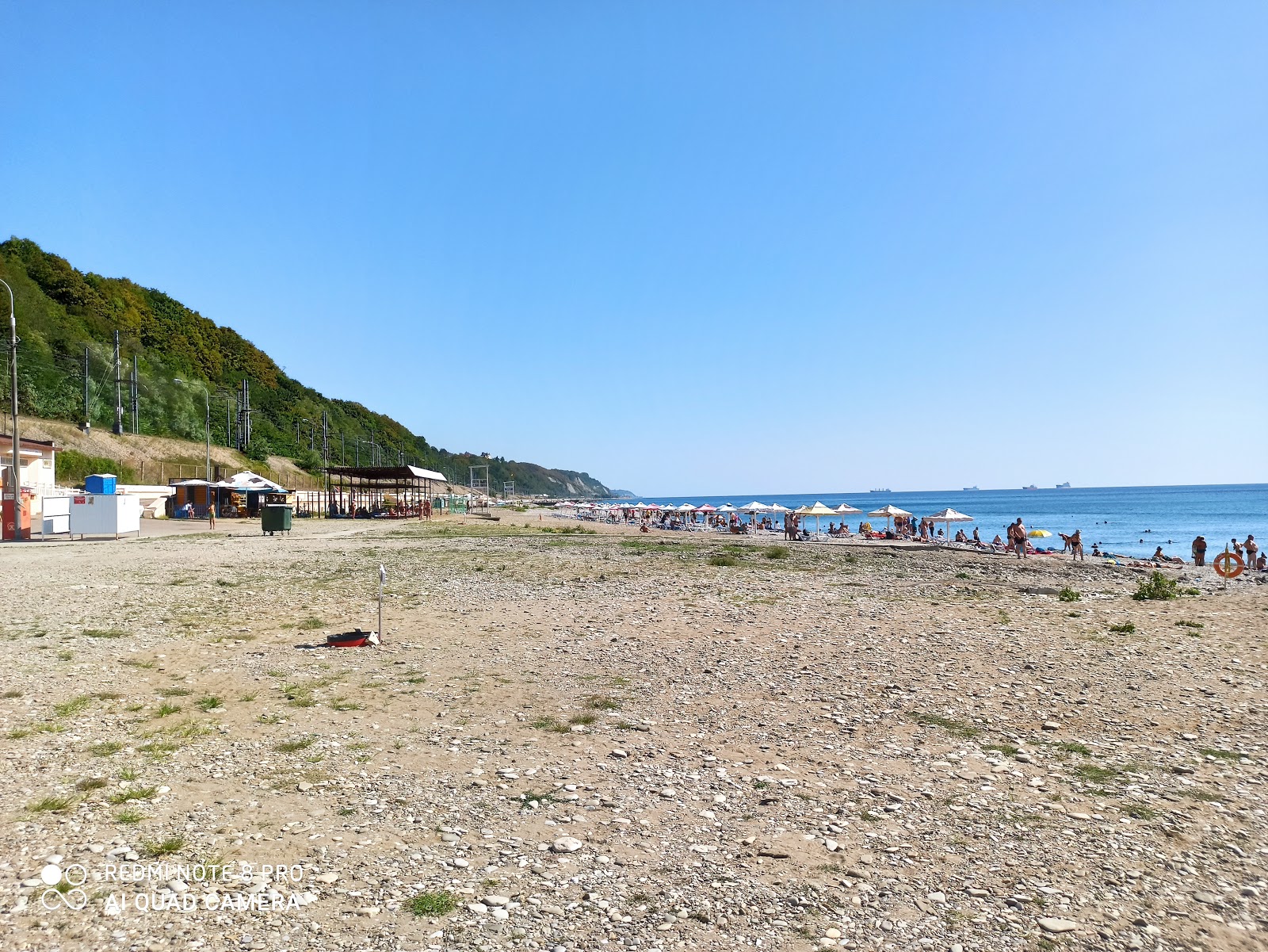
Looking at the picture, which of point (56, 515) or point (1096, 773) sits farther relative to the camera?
point (56, 515)

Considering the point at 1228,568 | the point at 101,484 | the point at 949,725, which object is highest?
the point at 101,484

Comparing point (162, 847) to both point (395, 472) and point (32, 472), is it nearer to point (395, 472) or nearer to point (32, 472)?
point (32, 472)

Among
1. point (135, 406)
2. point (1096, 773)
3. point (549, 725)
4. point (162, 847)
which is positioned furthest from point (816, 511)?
point (135, 406)

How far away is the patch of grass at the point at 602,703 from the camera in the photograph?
9391 millimetres

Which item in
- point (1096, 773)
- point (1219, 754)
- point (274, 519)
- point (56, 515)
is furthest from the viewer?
point (274, 519)

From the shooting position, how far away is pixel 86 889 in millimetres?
4793

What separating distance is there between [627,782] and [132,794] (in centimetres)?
429

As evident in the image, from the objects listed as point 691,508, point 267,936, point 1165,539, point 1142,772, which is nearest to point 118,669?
point 267,936

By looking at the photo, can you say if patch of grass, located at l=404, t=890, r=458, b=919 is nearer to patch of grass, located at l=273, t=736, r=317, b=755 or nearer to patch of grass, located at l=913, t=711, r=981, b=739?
patch of grass, located at l=273, t=736, r=317, b=755

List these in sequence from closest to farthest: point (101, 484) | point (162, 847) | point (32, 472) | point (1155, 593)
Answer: point (162, 847) → point (1155, 593) → point (101, 484) → point (32, 472)

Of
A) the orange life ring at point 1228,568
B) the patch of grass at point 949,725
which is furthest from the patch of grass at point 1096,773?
the orange life ring at point 1228,568

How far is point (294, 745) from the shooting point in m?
7.65

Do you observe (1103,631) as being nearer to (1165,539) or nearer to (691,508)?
(691,508)

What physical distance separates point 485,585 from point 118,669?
1042cm
